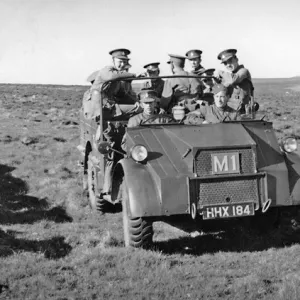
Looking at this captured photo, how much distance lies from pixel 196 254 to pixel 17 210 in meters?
4.15

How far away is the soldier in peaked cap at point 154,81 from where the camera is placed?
9.61 metres

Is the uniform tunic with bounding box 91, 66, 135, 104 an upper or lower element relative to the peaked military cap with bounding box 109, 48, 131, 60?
lower

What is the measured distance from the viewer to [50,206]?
33.3 ft

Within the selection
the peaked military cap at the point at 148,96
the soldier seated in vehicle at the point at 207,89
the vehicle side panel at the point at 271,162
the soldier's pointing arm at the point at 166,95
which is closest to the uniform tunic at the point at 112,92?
the peaked military cap at the point at 148,96

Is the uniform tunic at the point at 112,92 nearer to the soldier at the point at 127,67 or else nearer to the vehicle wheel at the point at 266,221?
the soldier at the point at 127,67

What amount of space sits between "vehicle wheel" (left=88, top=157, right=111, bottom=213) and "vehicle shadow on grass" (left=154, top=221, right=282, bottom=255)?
2.12 meters

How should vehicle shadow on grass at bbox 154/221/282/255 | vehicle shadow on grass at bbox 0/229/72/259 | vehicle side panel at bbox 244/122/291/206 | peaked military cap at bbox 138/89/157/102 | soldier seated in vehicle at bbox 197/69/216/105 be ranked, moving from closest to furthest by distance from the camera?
A: vehicle side panel at bbox 244/122/291/206
vehicle shadow on grass at bbox 0/229/72/259
vehicle shadow on grass at bbox 154/221/282/255
peaked military cap at bbox 138/89/157/102
soldier seated in vehicle at bbox 197/69/216/105

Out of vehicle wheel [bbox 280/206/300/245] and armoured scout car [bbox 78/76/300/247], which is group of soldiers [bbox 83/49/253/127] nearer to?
armoured scout car [bbox 78/76/300/247]

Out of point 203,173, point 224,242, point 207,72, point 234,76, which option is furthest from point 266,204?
point 207,72

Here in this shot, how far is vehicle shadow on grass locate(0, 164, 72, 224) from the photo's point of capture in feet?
29.9

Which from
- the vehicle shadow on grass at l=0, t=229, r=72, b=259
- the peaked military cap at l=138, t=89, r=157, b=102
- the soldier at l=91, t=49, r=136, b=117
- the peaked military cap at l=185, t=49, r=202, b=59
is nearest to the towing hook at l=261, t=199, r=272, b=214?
the peaked military cap at l=138, t=89, r=157, b=102

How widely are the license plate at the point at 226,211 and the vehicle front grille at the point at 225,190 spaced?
0.07 metres

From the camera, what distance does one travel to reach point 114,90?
9.41 metres

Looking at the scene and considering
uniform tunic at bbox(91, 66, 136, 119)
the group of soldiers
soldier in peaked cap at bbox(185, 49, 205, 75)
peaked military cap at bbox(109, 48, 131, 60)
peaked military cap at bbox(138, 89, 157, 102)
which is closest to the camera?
peaked military cap at bbox(138, 89, 157, 102)
